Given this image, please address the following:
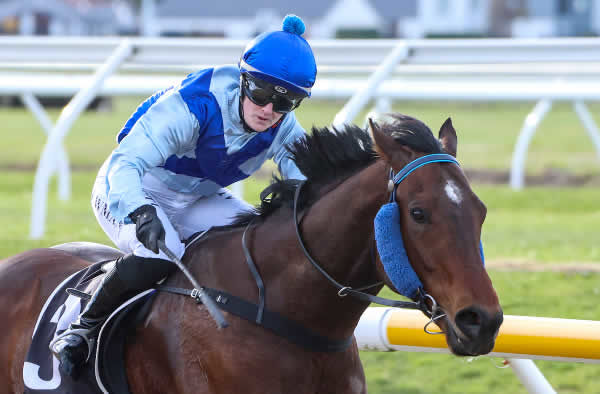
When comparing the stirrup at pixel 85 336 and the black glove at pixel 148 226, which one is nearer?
the black glove at pixel 148 226

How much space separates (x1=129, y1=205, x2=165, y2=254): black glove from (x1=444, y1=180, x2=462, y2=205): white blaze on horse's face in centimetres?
84

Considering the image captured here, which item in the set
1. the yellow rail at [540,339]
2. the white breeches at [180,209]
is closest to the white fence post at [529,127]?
the yellow rail at [540,339]

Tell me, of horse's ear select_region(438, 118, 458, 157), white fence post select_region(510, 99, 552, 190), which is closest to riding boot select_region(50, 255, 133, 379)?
horse's ear select_region(438, 118, 458, 157)

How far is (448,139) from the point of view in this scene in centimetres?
250

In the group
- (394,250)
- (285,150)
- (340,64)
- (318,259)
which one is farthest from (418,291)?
(340,64)

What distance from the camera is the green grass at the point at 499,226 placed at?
15.8ft

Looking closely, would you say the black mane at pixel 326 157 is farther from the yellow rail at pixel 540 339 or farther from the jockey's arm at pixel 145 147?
the yellow rail at pixel 540 339

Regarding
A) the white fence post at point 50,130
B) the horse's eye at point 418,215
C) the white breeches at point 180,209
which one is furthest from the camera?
the white fence post at point 50,130

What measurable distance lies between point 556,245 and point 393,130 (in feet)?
18.5

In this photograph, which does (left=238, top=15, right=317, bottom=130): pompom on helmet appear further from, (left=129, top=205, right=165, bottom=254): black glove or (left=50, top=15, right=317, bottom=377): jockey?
(left=129, top=205, right=165, bottom=254): black glove

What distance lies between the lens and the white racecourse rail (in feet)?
17.4

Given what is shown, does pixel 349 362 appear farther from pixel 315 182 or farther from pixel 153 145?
pixel 153 145

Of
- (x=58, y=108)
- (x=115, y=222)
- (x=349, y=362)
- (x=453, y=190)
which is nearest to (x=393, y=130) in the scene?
(x=453, y=190)

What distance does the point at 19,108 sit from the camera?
29125mm
